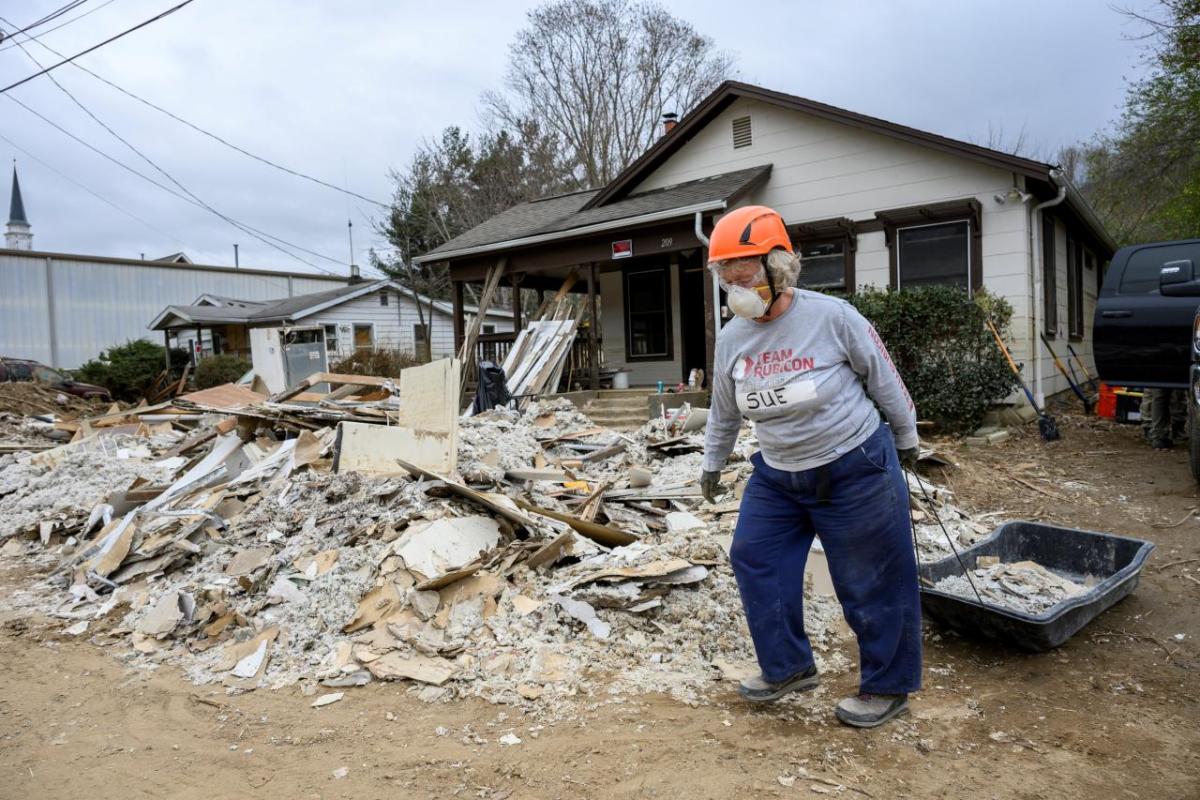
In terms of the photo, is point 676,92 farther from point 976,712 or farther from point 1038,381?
point 976,712

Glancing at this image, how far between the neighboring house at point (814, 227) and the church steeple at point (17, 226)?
128ft

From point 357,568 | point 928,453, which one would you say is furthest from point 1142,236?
point 357,568

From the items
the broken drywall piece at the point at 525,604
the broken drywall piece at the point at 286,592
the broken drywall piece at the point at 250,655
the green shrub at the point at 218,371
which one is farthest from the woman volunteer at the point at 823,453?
the green shrub at the point at 218,371

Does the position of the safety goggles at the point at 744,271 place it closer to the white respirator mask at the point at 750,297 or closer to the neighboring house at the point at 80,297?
the white respirator mask at the point at 750,297

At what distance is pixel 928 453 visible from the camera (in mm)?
7250

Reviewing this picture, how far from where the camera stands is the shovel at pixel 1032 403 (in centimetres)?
890

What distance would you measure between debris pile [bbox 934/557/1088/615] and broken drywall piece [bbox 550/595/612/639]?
1734 millimetres

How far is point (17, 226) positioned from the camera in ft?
138

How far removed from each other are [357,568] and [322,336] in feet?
76.5

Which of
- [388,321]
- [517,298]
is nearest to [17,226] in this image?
[388,321]

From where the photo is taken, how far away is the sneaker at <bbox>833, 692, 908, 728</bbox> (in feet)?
9.57

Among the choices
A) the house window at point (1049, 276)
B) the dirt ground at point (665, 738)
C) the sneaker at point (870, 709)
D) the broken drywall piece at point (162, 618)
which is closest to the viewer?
the dirt ground at point (665, 738)

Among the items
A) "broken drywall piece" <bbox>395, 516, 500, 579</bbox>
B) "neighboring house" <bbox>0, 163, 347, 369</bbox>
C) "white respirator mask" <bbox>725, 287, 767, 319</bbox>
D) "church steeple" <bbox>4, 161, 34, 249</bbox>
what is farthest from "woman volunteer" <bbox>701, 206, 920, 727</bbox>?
"church steeple" <bbox>4, 161, 34, 249</bbox>

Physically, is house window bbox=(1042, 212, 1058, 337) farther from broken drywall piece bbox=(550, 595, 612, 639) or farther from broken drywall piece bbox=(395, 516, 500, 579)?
broken drywall piece bbox=(550, 595, 612, 639)
